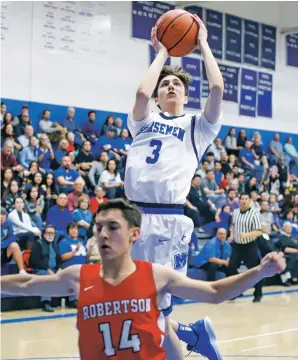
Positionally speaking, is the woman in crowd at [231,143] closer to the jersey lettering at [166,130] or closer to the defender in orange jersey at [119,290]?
the jersey lettering at [166,130]

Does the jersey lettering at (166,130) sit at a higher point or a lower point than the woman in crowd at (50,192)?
higher

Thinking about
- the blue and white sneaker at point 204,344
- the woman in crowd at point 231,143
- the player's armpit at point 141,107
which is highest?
the woman in crowd at point 231,143

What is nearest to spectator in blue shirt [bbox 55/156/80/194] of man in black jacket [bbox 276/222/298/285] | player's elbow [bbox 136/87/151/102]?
man in black jacket [bbox 276/222/298/285]

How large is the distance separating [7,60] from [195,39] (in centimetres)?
1069

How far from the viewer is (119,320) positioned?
3625 millimetres

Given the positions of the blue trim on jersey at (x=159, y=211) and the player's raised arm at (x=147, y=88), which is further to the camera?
the blue trim on jersey at (x=159, y=211)

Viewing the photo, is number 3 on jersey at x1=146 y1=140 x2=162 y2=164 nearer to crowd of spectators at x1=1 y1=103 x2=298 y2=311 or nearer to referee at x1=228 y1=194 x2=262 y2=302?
crowd of spectators at x1=1 y1=103 x2=298 y2=311

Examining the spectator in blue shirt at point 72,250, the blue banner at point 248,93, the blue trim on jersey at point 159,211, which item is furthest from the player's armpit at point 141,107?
the blue banner at point 248,93

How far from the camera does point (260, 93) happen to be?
21.1 meters

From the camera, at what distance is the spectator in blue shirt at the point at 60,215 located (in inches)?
496

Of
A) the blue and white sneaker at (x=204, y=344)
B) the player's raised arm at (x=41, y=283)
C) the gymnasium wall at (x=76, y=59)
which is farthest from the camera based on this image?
the gymnasium wall at (x=76, y=59)

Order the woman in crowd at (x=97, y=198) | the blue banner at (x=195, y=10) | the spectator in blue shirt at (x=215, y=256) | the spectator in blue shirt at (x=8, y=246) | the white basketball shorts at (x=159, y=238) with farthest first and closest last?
the blue banner at (x=195, y=10) → the woman in crowd at (x=97, y=198) → the spectator in blue shirt at (x=215, y=256) → the spectator in blue shirt at (x=8, y=246) → the white basketball shorts at (x=159, y=238)

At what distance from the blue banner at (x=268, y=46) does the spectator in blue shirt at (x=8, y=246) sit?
472 inches

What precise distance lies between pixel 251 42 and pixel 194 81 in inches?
99.2
